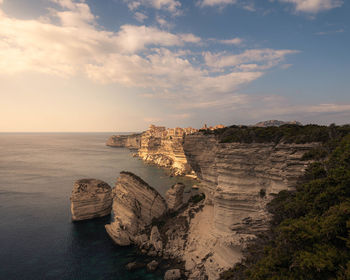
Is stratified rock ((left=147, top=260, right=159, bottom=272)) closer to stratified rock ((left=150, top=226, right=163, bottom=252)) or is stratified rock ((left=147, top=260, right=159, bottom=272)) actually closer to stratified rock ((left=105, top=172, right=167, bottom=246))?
A: stratified rock ((left=150, top=226, right=163, bottom=252))

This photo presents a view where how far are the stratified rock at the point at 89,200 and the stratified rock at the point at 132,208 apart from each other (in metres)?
8.19

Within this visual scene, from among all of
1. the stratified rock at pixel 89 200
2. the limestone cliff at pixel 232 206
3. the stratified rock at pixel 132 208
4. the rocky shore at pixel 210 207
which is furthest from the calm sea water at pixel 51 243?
the limestone cliff at pixel 232 206

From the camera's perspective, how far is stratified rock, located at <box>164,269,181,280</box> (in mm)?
25688

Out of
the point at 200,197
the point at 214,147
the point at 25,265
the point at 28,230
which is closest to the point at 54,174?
the point at 28,230

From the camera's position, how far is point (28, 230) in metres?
38.5

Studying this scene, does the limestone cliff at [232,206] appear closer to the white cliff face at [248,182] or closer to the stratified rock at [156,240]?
the white cliff face at [248,182]

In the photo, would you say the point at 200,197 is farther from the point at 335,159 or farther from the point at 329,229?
the point at 329,229

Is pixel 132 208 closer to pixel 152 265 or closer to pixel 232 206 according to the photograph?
pixel 152 265

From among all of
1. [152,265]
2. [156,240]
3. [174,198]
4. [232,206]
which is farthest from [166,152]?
[232,206]

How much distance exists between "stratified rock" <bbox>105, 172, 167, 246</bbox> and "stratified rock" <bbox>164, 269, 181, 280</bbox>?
10617mm

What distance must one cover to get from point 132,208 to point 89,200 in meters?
13.4

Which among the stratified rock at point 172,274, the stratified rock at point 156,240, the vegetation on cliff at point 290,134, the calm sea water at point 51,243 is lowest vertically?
the calm sea water at point 51,243

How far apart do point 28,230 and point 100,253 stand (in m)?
17.6

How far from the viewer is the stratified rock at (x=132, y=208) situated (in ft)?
118
